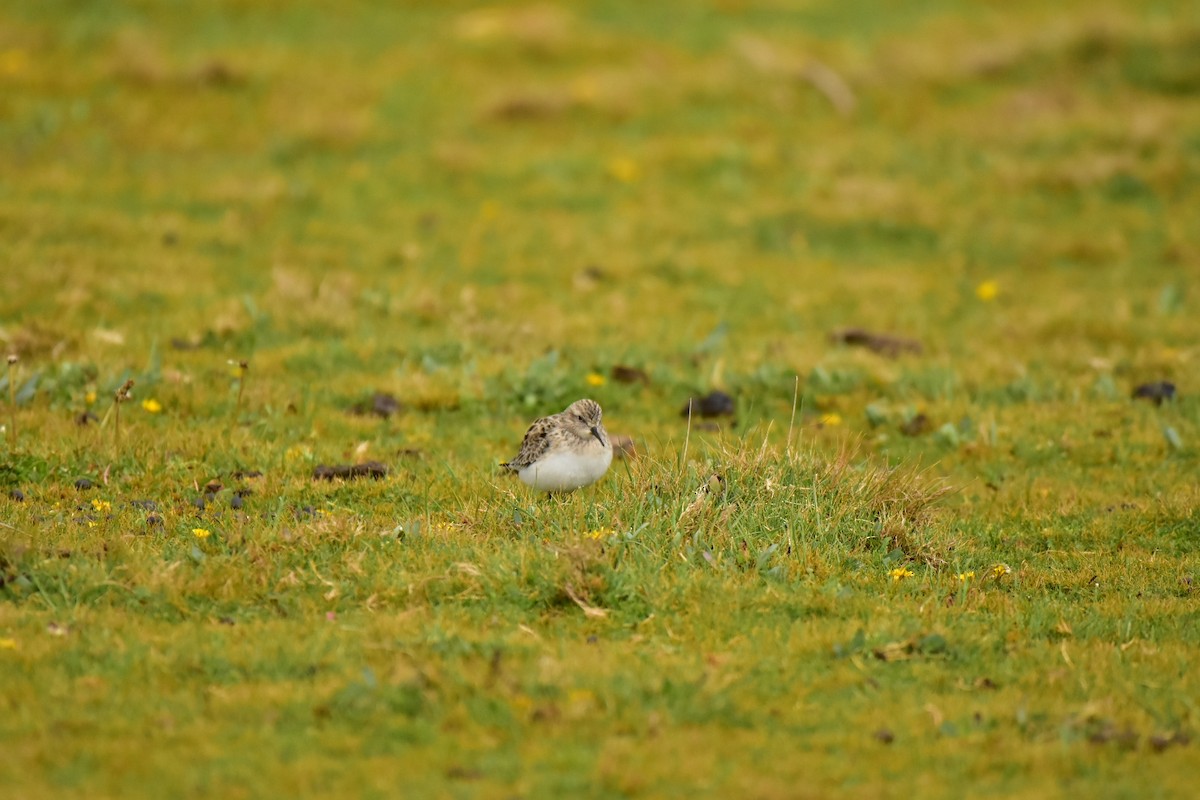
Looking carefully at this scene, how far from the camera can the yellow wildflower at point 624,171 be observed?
18.3 meters

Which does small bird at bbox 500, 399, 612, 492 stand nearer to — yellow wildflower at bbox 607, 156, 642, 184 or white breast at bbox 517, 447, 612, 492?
white breast at bbox 517, 447, 612, 492

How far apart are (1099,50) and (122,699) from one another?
65.9 ft

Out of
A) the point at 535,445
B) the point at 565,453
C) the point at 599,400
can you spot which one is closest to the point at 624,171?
the point at 599,400

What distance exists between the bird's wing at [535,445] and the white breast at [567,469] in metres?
0.08

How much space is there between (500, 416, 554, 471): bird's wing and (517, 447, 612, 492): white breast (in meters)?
0.08

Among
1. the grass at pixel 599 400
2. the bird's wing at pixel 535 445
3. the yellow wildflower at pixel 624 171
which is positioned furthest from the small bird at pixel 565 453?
the yellow wildflower at pixel 624 171

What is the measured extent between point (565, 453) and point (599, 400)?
10.2 ft

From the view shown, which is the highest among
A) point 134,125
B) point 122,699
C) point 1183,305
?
point 134,125

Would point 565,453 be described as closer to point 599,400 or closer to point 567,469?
point 567,469

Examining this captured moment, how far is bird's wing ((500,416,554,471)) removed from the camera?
8562mm

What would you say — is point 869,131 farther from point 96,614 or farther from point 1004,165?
point 96,614

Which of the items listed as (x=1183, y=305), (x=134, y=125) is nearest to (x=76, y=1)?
(x=134, y=125)

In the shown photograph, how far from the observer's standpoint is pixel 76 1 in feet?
79.0

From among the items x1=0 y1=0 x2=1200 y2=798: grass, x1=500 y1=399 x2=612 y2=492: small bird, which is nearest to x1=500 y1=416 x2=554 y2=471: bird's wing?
x1=500 y1=399 x2=612 y2=492: small bird
